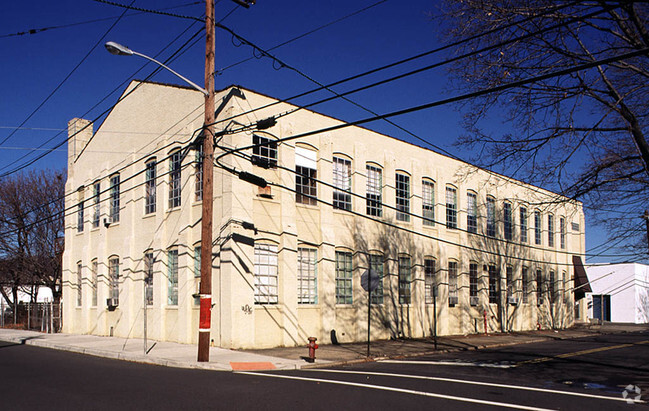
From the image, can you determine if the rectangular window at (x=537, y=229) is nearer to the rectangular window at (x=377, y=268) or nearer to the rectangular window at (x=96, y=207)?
the rectangular window at (x=377, y=268)

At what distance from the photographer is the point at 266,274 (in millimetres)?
20688

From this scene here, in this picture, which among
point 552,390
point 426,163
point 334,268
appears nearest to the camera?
point 552,390

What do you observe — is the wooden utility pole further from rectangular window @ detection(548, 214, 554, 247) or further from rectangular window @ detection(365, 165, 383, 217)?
rectangular window @ detection(548, 214, 554, 247)

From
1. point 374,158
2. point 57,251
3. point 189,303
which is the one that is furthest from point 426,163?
point 57,251

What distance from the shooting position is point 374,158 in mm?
26109

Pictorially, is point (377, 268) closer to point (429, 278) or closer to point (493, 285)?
point (429, 278)

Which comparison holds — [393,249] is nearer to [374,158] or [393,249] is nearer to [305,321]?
[374,158]

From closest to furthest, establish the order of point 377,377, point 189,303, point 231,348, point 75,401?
point 75,401 → point 377,377 → point 231,348 → point 189,303

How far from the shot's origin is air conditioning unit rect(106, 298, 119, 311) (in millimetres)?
26312

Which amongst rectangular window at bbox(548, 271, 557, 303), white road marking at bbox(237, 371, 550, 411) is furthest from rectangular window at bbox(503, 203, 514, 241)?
white road marking at bbox(237, 371, 550, 411)

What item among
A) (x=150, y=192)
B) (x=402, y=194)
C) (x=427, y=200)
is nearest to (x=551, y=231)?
(x=427, y=200)

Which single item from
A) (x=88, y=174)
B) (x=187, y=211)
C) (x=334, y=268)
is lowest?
(x=334, y=268)

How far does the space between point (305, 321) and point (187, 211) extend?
620 cm

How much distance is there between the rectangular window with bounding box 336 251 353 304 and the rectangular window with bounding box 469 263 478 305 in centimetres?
1025
